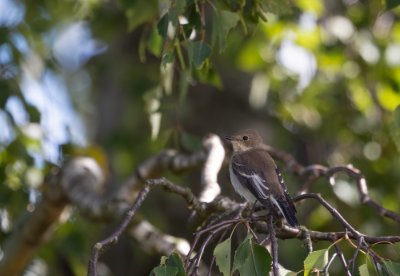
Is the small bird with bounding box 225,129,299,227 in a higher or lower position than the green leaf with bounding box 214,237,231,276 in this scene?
lower

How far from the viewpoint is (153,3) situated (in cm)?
537

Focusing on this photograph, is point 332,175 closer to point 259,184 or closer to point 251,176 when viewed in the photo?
point 259,184

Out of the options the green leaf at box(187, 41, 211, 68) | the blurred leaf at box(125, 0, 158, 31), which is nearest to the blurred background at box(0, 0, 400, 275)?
the blurred leaf at box(125, 0, 158, 31)

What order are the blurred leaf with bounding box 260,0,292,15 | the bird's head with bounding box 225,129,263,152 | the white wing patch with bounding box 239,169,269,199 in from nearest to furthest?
the blurred leaf with bounding box 260,0,292,15 → the white wing patch with bounding box 239,169,269,199 → the bird's head with bounding box 225,129,263,152

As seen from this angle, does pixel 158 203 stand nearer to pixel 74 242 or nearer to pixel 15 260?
pixel 74 242

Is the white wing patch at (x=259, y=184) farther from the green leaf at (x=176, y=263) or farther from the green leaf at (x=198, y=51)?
the green leaf at (x=176, y=263)

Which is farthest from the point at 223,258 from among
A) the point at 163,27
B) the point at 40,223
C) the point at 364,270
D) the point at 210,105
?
the point at 210,105

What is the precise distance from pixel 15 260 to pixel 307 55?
3.26 metres

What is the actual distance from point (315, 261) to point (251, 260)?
0.76ft

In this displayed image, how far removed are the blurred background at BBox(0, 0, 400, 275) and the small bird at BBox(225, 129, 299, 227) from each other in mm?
312

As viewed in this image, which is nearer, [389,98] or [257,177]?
[257,177]

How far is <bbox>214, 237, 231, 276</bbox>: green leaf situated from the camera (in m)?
3.28

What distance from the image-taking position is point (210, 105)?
9453 mm

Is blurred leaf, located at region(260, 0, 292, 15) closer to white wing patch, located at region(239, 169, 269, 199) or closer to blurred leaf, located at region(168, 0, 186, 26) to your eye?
blurred leaf, located at region(168, 0, 186, 26)
